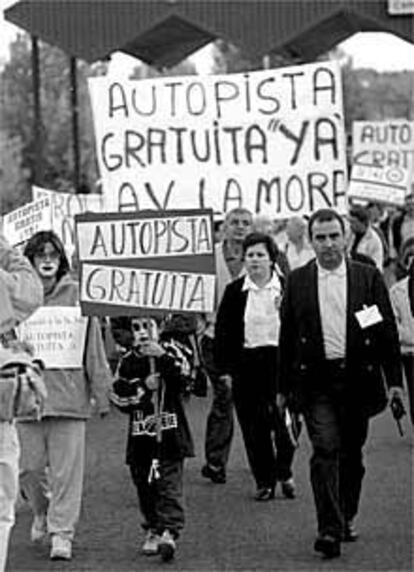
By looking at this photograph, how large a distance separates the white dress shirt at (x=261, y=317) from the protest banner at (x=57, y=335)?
5.35 ft

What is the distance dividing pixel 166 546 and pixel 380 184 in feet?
39.1

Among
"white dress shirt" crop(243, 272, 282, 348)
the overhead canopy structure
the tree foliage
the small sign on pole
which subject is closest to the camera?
"white dress shirt" crop(243, 272, 282, 348)

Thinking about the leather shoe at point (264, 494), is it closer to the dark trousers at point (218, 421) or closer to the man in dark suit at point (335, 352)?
the dark trousers at point (218, 421)

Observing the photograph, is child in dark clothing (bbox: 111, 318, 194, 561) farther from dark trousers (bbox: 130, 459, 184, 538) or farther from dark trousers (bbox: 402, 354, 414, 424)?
dark trousers (bbox: 402, 354, 414, 424)

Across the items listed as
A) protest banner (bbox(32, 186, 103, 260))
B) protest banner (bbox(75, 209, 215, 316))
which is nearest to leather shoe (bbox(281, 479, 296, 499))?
protest banner (bbox(75, 209, 215, 316))

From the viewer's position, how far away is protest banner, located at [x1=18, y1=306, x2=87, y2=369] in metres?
8.99

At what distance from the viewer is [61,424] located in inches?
352

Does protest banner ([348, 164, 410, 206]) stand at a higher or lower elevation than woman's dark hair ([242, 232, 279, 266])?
higher

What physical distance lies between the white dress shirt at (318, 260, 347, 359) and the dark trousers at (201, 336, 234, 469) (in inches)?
90.5

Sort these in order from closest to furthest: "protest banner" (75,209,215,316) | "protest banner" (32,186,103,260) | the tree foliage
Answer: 1. "protest banner" (75,209,215,316)
2. "protest banner" (32,186,103,260)
3. the tree foliage

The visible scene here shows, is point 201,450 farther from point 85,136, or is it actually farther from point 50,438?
point 85,136

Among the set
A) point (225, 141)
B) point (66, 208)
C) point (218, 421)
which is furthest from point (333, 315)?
point (66, 208)

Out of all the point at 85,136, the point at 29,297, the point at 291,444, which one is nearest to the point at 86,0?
the point at 291,444

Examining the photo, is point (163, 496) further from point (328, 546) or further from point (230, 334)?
point (230, 334)
